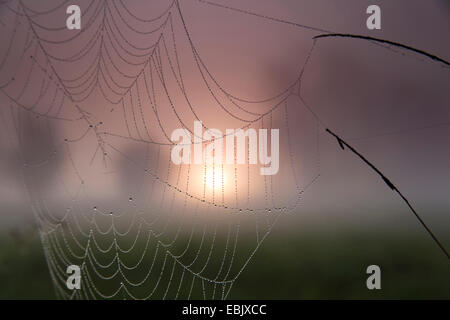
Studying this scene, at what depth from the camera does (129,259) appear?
20062 millimetres

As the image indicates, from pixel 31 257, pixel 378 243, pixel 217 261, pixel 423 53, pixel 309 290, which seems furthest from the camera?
pixel 378 243

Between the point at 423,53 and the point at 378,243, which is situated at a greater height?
the point at 378,243

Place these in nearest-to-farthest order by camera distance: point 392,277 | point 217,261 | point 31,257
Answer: point 31,257, point 217,261, point 392,277

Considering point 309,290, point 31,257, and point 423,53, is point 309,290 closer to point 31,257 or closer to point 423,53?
point 31,257

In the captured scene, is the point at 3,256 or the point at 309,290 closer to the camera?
the point at 3,256

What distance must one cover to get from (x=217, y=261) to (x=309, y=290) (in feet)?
13.6

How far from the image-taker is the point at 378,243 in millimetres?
26641
